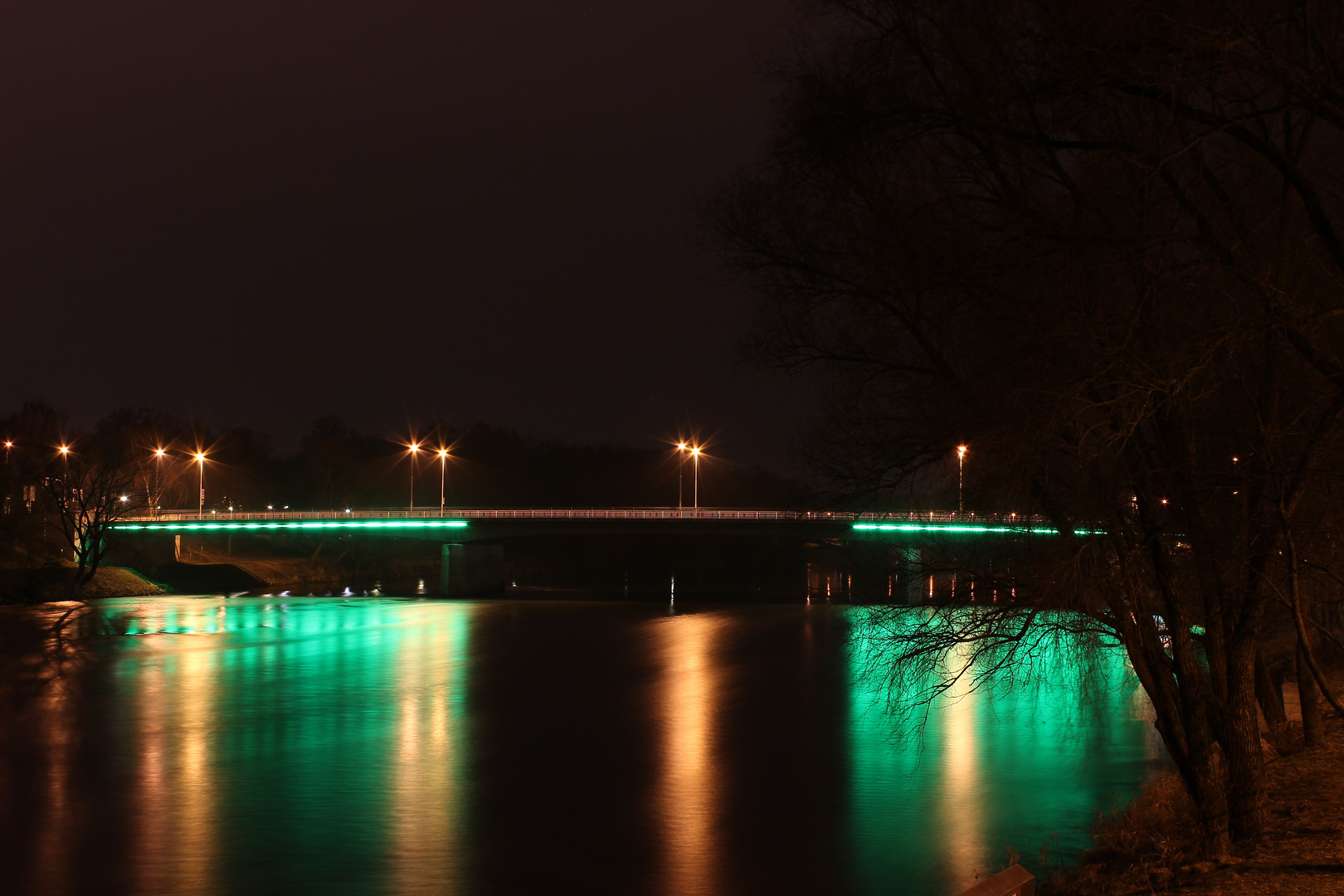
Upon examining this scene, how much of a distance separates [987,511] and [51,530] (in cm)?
6728

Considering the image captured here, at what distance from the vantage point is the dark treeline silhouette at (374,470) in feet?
284

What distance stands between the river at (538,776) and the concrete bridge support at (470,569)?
96.8 feet

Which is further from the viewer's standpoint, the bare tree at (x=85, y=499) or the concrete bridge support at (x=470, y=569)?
the concrete bridge support at (x=470, y=569)

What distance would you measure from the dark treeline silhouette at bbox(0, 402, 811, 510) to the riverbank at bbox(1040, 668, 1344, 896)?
66597 mm

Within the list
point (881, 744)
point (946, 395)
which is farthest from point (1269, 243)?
point (881, 744)

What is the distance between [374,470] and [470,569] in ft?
129

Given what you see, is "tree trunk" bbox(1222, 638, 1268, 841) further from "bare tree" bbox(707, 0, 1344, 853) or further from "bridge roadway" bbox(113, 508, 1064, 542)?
"bridge roadway" bbox(113, 508, 1064, 542)

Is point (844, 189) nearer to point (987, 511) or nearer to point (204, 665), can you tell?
point (987, 511)

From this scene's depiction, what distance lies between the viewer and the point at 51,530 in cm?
6488

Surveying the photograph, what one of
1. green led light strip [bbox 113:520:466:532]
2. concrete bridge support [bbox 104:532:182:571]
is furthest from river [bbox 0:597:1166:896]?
concrete bridge support [bbox 104:532:182:571]

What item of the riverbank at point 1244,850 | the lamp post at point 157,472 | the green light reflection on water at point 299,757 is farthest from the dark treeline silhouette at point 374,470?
the riverbank at point 1244,850

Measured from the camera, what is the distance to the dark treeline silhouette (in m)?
86.7

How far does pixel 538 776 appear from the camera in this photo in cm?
2105

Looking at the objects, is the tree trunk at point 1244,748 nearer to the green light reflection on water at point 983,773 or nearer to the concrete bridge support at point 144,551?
the green light reflection on water at point 983,773
